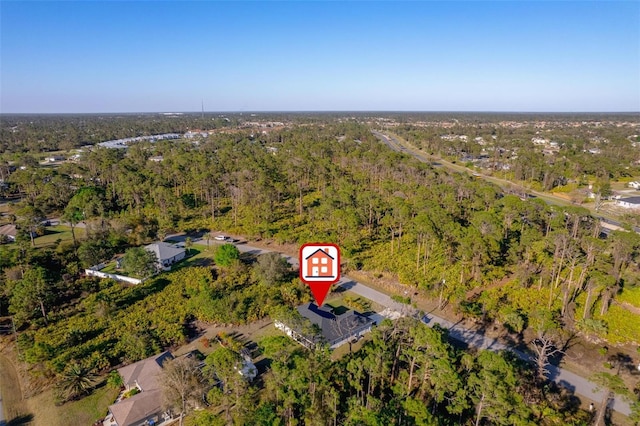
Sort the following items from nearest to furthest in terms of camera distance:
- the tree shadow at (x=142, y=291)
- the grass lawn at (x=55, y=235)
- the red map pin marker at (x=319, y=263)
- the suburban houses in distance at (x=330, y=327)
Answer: the red map pin marker at (x=319, y=263) < the suburban houses in distance at (x=330, y=327) < the tree shadow at (x=142, y=291) < the grass lawn at (x=55, y=235)

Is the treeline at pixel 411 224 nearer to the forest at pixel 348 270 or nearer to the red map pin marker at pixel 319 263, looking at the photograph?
the forest at pixel 348 270

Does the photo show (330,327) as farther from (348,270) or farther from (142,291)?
(142,291)

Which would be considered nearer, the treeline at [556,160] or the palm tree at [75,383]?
the palm tree at [75,383]

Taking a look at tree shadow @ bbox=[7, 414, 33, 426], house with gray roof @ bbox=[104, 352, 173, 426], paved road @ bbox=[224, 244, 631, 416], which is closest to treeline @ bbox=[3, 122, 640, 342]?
paved road @ bbox=[224, 244, 631, 416]

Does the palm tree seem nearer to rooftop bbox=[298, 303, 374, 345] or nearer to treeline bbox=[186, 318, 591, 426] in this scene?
treeline bbox=[186, 318, 591, 426]

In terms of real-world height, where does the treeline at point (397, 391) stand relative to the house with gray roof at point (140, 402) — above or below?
above

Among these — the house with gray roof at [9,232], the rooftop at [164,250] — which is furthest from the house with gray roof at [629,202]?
the house with gray roof at [9,232]

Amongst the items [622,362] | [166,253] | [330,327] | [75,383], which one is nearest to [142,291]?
[166,253]

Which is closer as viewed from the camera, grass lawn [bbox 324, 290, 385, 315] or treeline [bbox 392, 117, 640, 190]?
grass lawn [bbox 324, 290, 385, 315]
